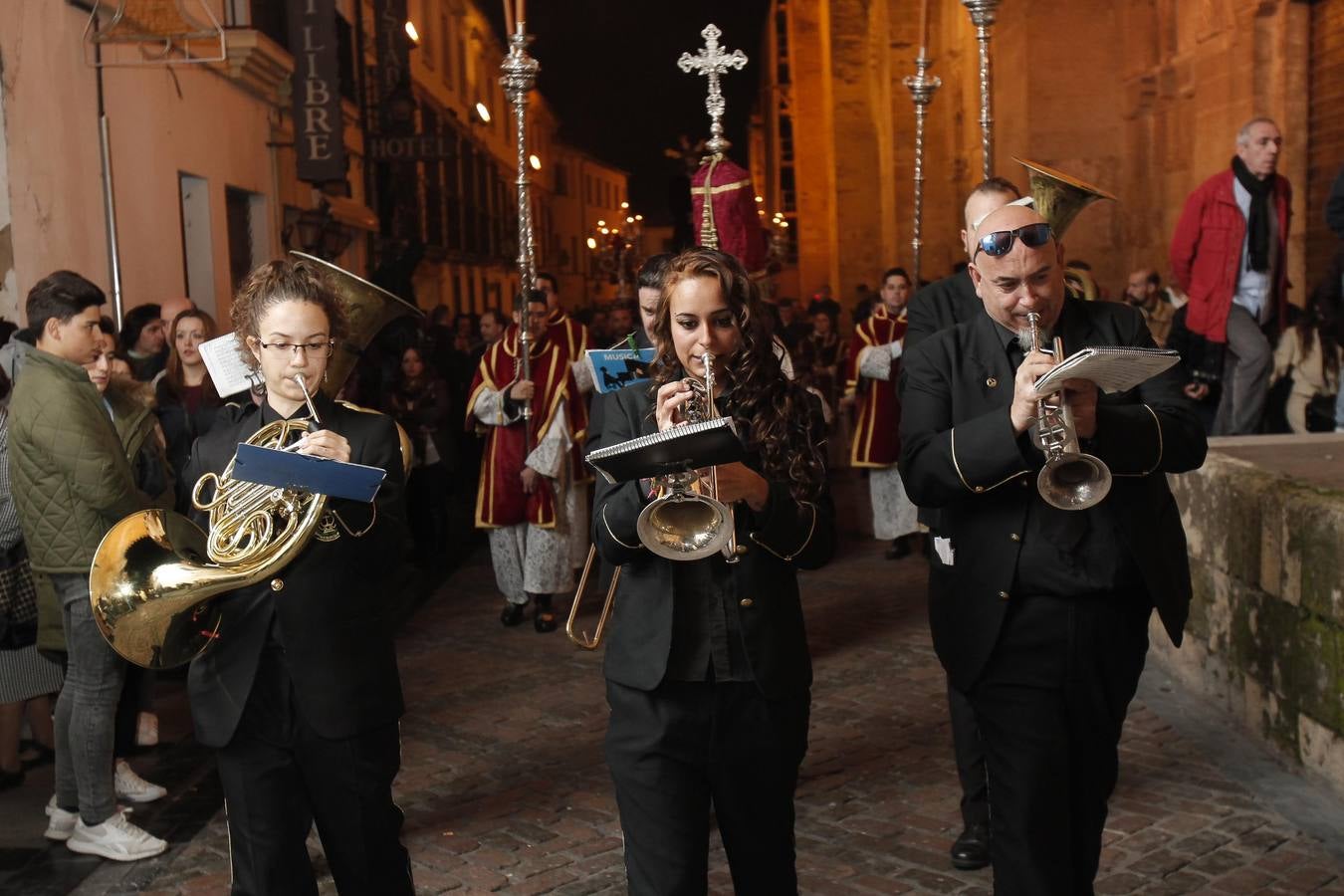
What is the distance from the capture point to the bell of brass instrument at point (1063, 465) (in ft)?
10.1

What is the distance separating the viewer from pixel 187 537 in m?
3.63

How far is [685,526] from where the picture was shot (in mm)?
3094

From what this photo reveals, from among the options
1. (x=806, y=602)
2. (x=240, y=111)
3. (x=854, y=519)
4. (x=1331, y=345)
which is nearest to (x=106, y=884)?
(x=806, y=602)

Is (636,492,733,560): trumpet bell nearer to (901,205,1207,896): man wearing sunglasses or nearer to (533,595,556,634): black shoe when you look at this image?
(901,205,1207,896): man wearing sunglasses

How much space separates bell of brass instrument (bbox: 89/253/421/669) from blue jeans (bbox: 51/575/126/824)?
1.74 metres

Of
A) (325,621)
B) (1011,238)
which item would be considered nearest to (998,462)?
(1011,238)

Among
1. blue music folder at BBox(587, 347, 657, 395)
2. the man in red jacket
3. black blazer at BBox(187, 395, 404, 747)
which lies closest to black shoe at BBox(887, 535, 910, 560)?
the man in red jacket

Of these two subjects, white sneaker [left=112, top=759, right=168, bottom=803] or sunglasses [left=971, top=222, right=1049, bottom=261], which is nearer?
sunglasses [left=971, top=222, right=1049, bottom=261]

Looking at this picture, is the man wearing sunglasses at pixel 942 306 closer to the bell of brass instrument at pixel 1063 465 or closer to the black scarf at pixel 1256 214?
the bell of brass instrument at pixel 1063 465

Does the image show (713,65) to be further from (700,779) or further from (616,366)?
(700,779)

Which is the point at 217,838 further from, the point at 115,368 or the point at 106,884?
the point at 115,368

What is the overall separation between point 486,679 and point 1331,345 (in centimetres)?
566

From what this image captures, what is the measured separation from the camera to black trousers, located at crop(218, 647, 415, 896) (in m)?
3.57

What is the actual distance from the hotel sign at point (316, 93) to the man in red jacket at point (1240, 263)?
390 inches
